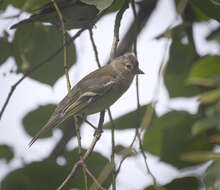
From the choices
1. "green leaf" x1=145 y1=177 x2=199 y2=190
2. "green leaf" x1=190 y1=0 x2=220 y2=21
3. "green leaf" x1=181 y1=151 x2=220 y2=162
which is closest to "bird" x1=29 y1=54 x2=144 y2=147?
"green leaf" x1=190 y1=0 x2=220 y2=21

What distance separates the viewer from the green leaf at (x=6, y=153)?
7.73 feet

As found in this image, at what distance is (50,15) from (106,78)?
0.76m

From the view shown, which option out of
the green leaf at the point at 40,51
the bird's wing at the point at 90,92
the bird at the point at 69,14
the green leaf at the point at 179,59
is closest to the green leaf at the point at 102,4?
the green leaf at the point at 40,51

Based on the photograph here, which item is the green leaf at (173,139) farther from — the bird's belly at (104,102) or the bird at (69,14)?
the bird at (69,14)

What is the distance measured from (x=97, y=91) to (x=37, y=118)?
25.1 inches

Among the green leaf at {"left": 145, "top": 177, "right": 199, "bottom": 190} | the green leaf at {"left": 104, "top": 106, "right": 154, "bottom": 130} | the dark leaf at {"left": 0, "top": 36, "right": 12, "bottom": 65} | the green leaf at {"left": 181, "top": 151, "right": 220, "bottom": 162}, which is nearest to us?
the green leaf at {"left": 181, "top": 151, "right": 220, "bottom": 162}

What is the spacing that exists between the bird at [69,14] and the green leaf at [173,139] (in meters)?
0.99

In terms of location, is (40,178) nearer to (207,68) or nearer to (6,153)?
(6,153)

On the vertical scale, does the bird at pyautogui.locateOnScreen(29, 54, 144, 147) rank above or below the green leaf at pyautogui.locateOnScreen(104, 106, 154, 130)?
below

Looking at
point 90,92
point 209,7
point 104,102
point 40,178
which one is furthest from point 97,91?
point 209,7

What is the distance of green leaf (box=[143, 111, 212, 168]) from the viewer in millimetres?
2086

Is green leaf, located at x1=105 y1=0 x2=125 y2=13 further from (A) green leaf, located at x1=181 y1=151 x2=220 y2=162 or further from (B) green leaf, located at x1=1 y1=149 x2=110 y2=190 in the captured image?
(A) green leaf, located at x1=181 y1=151 x2=220 y2=162

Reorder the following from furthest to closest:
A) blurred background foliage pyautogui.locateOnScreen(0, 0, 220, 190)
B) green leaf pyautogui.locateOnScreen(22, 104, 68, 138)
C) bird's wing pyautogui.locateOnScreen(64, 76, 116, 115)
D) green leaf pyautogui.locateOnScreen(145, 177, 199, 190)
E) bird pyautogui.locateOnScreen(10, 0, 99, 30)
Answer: bird's wing pyautogui.locateOnScreen(64, 76, 116, 115), bird pyautogui.locateOnScreen(10, 0, 99, 30), green leaf pyautogui.locateOnScreen(22, 104, 68, 138), blurred background foliage pyautogui.locateOnScreen(0, 0, 220, 190), green leaf pyautogui.locateOnScreen(145, 177, 199, 190)

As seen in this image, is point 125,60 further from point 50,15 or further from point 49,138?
point 49,138
